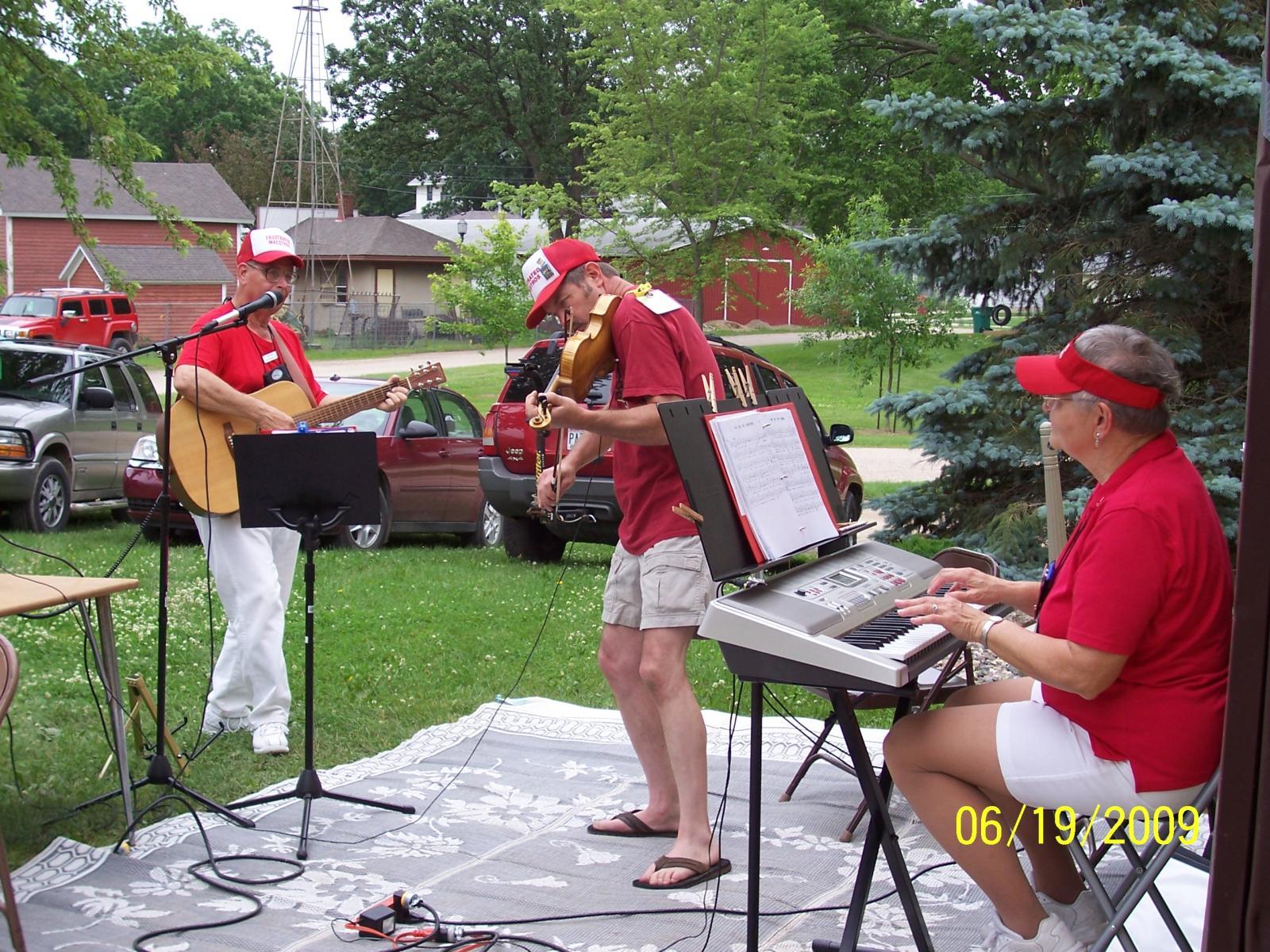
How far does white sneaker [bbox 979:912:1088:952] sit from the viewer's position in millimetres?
3035

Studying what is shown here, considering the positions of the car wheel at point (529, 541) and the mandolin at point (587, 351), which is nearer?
the mandolin at point (587, 351)

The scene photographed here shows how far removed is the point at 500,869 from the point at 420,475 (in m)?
7.35

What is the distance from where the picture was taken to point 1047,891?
3293 mm

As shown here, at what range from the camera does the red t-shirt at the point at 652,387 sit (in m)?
4.10

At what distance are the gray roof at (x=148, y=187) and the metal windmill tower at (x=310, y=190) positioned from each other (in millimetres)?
2603

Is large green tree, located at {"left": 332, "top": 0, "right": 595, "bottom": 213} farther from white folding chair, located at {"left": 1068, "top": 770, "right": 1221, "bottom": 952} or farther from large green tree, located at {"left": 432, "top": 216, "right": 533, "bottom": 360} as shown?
white folding chair, located at {"left": 1068, "top": 770, "right": 1221, "bottom": 952}

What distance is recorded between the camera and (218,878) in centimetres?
412

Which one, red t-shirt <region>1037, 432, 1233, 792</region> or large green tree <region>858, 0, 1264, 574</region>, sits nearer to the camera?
red t-shirt <region>1037, 432, 1233, 792</region>

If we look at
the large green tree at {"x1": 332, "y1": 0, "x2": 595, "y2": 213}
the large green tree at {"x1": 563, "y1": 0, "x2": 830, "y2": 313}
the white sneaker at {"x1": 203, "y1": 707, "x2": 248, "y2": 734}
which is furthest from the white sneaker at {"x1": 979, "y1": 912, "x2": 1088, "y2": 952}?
the large green tree at {"x1": 332, "y1": 0, "x2": 595, "y2": 213}

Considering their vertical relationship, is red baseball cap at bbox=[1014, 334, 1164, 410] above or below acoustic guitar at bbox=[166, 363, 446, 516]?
above

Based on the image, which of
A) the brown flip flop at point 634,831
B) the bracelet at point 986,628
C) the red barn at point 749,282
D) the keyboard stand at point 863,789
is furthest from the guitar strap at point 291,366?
the red barn at point 749,282

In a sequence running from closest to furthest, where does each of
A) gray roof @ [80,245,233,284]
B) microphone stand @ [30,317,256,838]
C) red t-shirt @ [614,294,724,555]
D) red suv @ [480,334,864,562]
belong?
1. red t-shirt @ [614,294,724,555]
2. microphone stand @ [30,317,256,838]
3. red suv @ [480,334,864,562]
4. gray roof @ [80,245,233,284]

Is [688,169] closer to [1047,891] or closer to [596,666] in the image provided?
[596,666]

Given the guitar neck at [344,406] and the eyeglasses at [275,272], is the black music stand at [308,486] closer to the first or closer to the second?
the guitar neck at [344,406]
